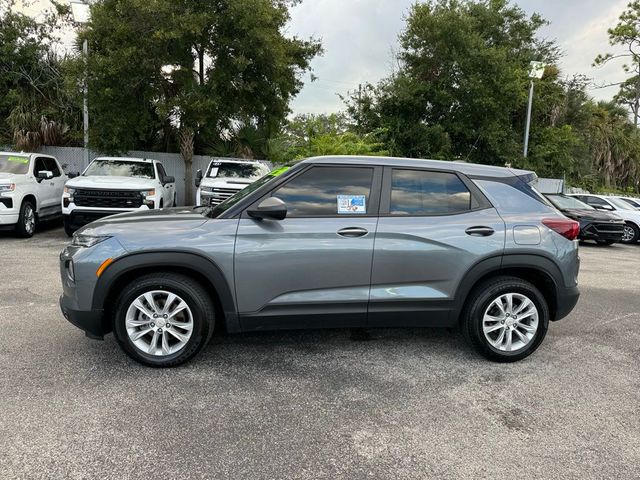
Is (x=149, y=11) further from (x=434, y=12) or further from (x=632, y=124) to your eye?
Answer: (x=632, y=124)

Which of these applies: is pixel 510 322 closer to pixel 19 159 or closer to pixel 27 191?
pixel 27 191

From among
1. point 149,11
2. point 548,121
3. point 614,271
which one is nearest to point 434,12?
point 548,121

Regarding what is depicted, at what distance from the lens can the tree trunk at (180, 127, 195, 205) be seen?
49.6 feet

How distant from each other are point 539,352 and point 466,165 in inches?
Answer: 74.0

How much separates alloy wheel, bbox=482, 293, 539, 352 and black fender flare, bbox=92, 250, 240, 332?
2187 millimetres

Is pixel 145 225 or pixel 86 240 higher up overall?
pixel 145 225

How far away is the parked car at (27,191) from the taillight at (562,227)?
373 inches

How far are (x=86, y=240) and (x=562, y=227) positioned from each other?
3936 millimetres

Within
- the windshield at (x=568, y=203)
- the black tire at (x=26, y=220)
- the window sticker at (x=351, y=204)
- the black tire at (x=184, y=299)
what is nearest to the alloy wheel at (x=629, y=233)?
the windshield at (x=568, y=203)

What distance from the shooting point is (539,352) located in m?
4.34

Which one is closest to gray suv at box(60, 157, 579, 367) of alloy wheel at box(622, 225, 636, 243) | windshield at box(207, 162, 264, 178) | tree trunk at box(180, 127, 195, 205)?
windshield at box(207, 162, 264, 178)

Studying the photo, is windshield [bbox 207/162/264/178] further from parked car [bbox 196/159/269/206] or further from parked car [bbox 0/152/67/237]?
parked car [bbox 0/152/67/237]

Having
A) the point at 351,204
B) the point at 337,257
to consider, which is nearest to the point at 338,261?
the point at 337,257

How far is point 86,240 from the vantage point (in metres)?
3.65
